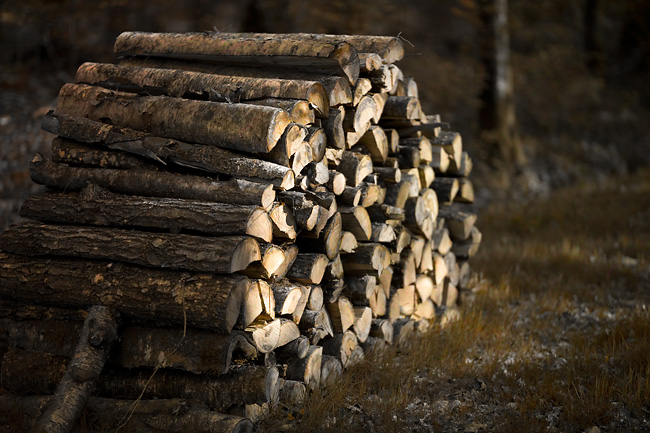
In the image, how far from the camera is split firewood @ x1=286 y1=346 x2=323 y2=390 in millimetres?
3967

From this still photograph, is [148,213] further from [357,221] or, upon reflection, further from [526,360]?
[526,360]

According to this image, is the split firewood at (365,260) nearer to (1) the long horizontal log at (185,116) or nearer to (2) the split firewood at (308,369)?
(2) the split firewood at (308,369)

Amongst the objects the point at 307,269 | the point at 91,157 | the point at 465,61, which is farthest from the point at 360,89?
the point at 465,61

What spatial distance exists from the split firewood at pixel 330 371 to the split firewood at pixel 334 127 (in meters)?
1.49

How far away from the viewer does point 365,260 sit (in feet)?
14.9

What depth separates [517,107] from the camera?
50.4 ft

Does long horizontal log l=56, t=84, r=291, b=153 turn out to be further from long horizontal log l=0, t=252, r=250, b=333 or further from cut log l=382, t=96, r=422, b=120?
cut log l=382, t=96, r=422, b=120

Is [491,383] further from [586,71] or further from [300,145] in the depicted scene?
[586,71]

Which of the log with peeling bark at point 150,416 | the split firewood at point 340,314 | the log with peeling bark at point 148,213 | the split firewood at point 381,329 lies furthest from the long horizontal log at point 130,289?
the split firewood at point 381,329

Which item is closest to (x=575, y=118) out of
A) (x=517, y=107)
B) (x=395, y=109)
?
(x=517, y=107)

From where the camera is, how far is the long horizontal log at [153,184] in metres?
3.74

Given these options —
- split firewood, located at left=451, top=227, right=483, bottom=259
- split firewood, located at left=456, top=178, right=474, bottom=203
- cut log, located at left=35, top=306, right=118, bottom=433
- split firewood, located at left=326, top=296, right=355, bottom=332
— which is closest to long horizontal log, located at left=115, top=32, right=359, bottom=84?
split firewood, located at left=326, top=296, right=355, bottom=332

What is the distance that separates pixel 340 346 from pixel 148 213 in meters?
1.62

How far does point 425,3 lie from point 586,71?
5104mm
